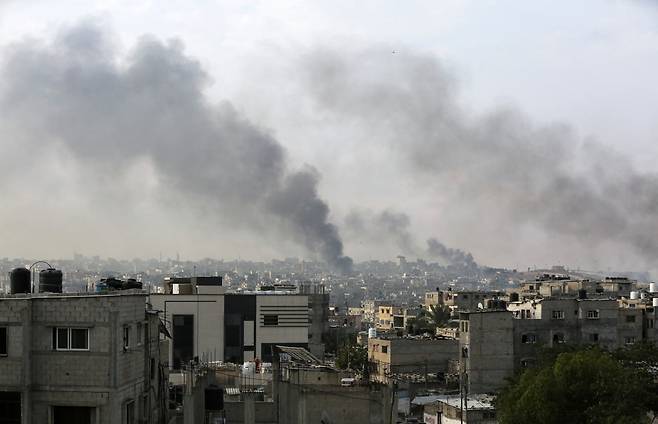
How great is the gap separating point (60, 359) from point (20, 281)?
3045 mm

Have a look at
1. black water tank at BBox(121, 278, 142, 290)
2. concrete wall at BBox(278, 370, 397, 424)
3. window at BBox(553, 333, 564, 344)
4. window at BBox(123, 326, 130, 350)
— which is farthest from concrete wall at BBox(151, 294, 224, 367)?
window at BBox(123, 326, 130, 350)

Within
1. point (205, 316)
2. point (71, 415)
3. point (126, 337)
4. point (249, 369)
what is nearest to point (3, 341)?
point (71, 415)

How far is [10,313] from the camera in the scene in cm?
1438

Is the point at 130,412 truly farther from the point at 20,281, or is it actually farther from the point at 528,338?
the point at 528,338

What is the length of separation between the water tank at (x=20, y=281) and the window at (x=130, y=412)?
3028 mm

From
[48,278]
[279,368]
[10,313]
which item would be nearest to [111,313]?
[10,313]

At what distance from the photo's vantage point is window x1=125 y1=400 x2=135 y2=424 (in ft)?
50.3

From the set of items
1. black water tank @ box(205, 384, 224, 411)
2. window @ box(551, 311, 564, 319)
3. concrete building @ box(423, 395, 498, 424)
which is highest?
black water tank @ box(205, 384, 224, 411)

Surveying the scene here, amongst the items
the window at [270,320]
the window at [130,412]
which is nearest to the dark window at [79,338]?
the window at [130,412]

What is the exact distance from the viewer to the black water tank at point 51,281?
55.2 ft

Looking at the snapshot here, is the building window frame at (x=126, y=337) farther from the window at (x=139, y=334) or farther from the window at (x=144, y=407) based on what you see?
the window at (x=144, y=407)

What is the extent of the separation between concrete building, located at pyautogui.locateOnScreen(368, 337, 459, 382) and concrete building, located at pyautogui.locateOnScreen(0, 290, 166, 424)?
39802 mm

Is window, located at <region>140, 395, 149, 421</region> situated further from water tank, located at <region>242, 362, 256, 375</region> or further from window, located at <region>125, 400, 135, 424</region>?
water tank, located at <region>242, 362, 256, 375</region>

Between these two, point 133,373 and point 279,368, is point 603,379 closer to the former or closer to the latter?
point 279,368
